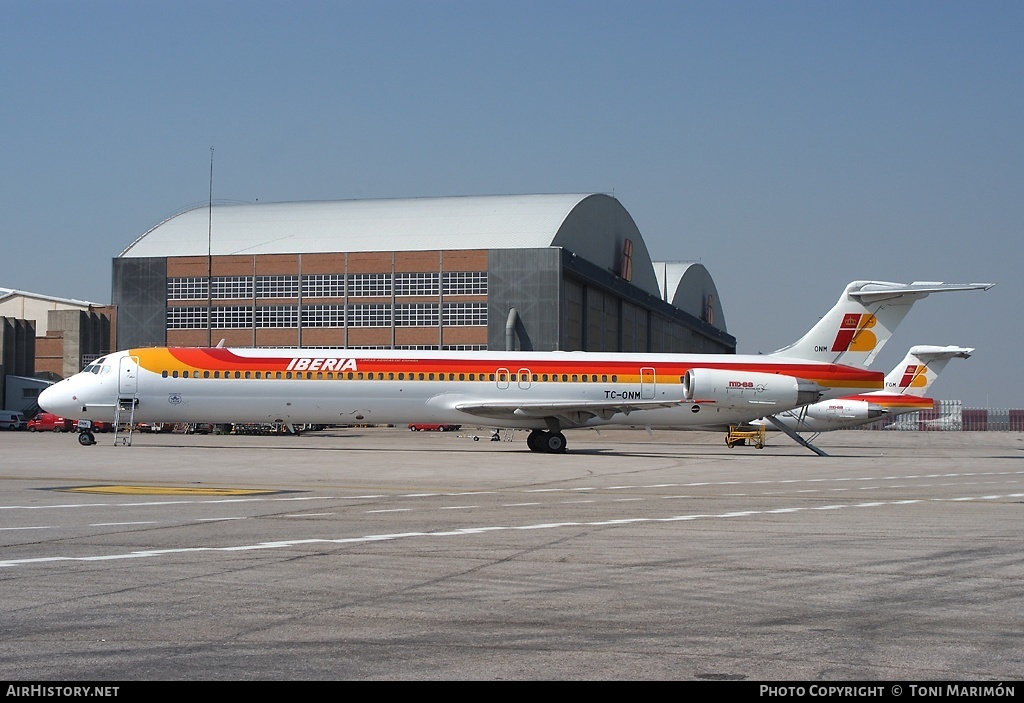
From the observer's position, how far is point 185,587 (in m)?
9.08

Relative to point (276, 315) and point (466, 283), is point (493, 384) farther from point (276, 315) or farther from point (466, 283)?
point (276, 315)

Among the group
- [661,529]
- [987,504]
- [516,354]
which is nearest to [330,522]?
[661,529]

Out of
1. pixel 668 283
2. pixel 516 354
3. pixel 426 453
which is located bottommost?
pixel 426 453

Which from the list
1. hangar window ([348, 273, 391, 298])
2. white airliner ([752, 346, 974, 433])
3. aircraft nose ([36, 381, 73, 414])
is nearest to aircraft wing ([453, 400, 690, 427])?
aircraft nose ([36, 381, 73, 414])

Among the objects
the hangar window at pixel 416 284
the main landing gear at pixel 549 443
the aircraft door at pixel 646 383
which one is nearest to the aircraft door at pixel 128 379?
the main landing gear at pixel 549 443

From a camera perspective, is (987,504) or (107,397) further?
(107,397)

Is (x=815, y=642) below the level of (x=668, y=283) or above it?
below

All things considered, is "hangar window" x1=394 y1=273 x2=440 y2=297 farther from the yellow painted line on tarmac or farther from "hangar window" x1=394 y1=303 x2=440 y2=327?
the yellow painted line on tarmac

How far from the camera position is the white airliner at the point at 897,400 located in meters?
48.7

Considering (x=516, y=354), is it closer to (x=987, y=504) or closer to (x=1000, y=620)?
(x=987, y=504)

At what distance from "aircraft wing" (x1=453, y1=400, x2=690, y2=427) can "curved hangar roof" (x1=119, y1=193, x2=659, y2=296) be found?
3520 cm

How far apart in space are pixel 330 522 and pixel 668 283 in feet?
339

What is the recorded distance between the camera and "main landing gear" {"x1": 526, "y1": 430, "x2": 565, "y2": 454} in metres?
36.5

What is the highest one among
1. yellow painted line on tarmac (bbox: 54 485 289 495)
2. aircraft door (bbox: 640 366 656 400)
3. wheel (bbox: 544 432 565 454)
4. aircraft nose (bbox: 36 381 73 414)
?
aircraft door (bbox: 640 366 656 400)
